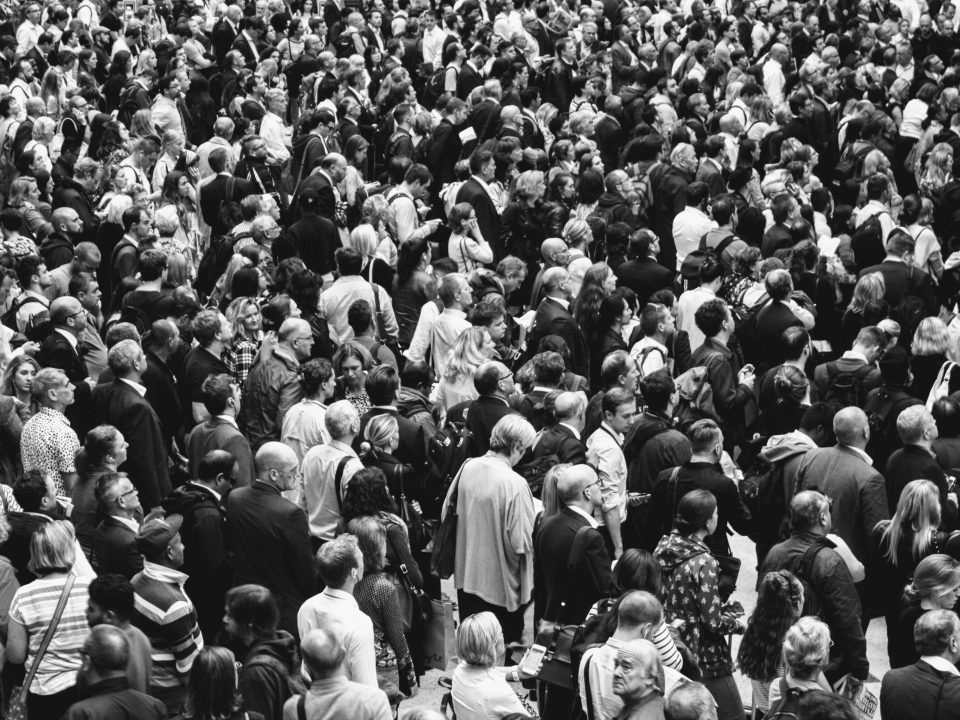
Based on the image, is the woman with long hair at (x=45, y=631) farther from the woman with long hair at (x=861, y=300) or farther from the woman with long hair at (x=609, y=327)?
the woman with long hair at (x=861, y=300)

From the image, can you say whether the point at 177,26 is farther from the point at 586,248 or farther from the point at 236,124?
the point at 586,248

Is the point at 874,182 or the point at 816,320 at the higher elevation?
the point at 874,182

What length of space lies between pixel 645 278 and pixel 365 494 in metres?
4.83

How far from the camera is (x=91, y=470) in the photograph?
793cm

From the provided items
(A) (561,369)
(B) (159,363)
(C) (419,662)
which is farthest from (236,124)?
(C) (419,662)

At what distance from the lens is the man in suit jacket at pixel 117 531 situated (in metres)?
7.28

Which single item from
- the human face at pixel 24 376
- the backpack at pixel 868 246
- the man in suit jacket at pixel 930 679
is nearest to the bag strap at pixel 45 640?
the human face at pixel 24 376

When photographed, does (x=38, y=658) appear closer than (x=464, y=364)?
Yes

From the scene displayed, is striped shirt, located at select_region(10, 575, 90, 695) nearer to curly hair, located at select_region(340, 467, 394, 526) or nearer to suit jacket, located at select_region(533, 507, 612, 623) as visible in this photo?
curly hair, located at select_region(340, 467, 394, 526)

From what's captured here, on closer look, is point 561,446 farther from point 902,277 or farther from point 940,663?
point 902,277

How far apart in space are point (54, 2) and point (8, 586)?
55.0 feet

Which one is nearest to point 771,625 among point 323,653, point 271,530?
point 323,653

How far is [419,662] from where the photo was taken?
25.3 ft

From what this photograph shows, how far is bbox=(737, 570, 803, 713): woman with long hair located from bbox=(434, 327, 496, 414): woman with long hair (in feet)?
10.9
